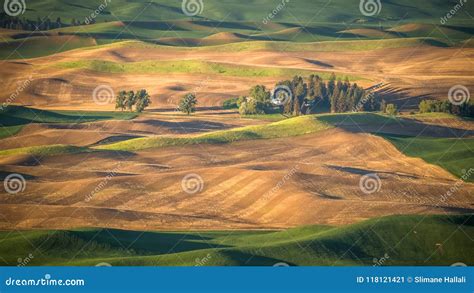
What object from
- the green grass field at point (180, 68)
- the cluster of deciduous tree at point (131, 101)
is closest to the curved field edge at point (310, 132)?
the cluster of deciduous tree at point (131, 101)

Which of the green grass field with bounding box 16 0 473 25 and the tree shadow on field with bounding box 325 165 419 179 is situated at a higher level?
the green grass field with bounding box 16 0 473 25

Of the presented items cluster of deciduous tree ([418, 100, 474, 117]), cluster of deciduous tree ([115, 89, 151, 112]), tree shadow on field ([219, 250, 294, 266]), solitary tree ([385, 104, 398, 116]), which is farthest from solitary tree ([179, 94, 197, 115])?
tree shadow on field ([219, 250, 294, 266])

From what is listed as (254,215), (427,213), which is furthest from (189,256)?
(427,213)

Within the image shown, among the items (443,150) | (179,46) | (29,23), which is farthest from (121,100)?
(443,150)

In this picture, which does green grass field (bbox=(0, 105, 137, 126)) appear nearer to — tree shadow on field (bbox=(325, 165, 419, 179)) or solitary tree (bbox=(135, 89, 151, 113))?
solitary tree (bbox=(135, 89, 151, 113))

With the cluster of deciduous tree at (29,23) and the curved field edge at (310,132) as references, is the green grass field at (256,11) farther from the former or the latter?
the curved field edge at (310,132)

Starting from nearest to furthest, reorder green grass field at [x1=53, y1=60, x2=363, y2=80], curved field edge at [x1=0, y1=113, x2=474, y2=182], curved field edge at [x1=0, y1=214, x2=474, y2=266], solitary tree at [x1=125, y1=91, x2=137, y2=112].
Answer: curved field edge at [x1=0, y1=214, x2=474, y2=266], curved field edge at [x1=0, y1=113, x2=474, y2=182], solitary tree at [x1=125, y1=91, x2=137, y2=112], green grass field at [x1=53, y1=60, x2=363, y2=80]

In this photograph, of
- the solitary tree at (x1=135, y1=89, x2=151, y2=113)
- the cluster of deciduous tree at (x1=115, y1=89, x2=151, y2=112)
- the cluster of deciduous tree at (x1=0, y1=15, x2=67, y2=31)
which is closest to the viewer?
the cluster of deciduous tree at (x1=115, y1=89, x2=151, y2=112)

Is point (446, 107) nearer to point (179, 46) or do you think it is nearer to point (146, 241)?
point (179, 46)
